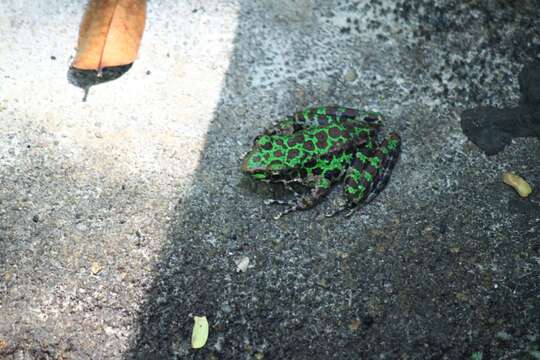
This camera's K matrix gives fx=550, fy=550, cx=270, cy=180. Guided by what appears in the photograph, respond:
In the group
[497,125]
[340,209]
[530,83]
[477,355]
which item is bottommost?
[477,355]

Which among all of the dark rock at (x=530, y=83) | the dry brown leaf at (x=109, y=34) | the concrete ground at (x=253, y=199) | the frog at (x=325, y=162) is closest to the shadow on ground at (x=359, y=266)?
the concrete ground at (x=253, y=199)

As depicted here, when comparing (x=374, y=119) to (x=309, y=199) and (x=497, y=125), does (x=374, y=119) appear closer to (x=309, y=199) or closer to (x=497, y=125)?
(x=309, y=199)

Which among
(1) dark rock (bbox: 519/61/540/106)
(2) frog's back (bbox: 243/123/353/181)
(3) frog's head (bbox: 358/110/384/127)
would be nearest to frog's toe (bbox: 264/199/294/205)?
(2) frog's back (bbox: 243/123/353/181)

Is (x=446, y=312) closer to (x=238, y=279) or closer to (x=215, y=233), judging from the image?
(x=238, y=279)

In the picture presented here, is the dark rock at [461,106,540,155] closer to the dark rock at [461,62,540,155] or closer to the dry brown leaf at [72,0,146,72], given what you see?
the dark rock at [461,62,540,155]

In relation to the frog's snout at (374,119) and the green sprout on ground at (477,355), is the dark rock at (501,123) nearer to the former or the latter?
the frog's snout at (374,119)

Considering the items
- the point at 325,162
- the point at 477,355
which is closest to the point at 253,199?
the point at 325,162

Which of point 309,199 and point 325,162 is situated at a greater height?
point 325,162

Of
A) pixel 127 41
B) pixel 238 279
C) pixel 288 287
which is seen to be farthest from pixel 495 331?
pixel 127 41
